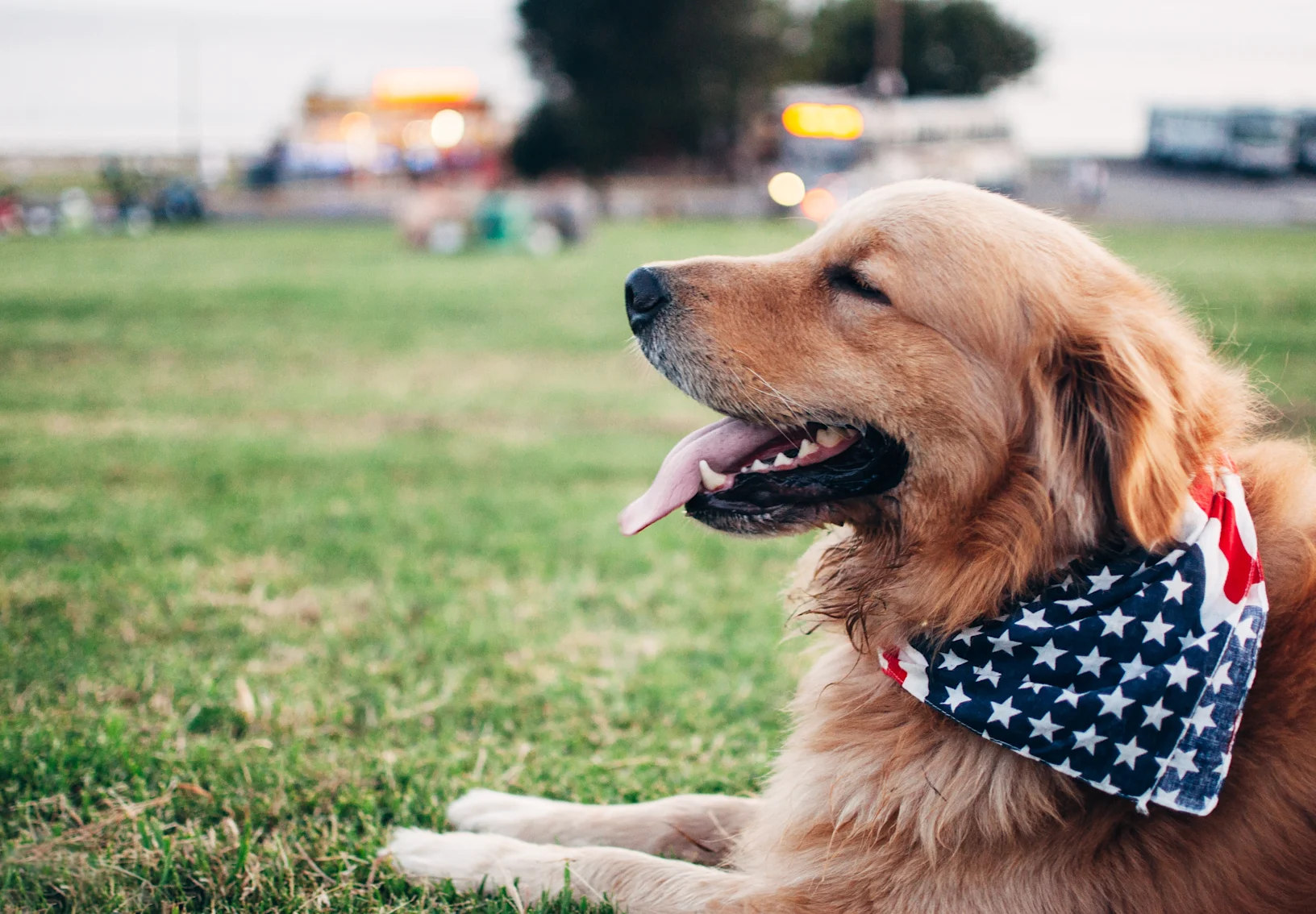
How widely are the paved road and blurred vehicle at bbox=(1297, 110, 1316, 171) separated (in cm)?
41

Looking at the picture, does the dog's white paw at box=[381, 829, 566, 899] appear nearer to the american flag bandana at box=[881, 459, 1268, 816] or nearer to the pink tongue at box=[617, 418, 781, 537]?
the pink tongue at box=[617, 418, 781, 537]

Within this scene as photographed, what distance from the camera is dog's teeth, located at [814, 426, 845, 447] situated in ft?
8.75

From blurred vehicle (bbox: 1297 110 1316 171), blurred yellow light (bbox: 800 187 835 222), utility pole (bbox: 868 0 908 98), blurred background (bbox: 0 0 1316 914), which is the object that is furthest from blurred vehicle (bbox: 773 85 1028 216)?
blurred background (bbox: 0 0 1316 914)

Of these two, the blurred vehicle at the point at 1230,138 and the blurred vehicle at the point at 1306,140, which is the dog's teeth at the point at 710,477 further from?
the blurred vehicle at the point at 1306,140

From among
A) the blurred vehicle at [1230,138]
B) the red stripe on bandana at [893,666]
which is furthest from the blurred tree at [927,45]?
the red stripe on bandana at [893,666]

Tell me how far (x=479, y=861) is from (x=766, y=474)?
1.21m

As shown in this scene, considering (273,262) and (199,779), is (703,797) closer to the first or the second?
(199,779)

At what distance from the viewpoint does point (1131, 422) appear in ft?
7.10

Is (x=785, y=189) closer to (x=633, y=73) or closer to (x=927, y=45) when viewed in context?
(x=633, y=73)

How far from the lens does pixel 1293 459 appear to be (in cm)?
245

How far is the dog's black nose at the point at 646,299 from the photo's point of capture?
2.78 meters

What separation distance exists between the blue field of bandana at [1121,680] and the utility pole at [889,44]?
59356mm

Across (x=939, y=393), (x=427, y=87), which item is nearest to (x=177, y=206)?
(x=427, y=87)

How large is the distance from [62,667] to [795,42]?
6416 cm
